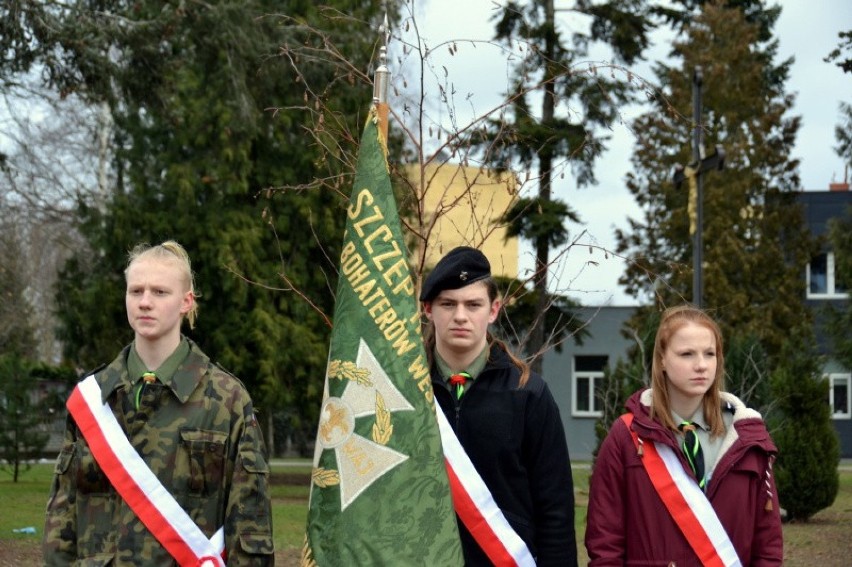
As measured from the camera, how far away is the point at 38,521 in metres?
15.2

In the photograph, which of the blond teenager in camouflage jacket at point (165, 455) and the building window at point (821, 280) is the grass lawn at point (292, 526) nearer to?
the blond teenager in camouflage jacket at point (165, 455)

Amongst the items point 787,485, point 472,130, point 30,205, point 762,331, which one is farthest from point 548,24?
point 472,130

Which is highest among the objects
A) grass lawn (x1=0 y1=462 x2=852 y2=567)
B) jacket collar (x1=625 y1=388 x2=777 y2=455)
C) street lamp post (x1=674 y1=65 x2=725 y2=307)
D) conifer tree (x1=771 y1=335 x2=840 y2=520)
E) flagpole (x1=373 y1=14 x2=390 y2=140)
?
street lamp post (x1=674 y1=65 x2=725 y2=307)

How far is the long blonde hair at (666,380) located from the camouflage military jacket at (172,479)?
4.17 ft

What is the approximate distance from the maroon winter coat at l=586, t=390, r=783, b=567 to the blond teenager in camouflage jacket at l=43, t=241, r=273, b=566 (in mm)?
1076

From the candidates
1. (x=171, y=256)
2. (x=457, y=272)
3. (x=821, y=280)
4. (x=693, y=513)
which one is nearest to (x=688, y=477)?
(x=693, y=513)

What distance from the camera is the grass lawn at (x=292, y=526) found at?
12391mm

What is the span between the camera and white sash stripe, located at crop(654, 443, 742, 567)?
4078 mm

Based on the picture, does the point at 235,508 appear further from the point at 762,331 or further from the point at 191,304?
the point at 762,331

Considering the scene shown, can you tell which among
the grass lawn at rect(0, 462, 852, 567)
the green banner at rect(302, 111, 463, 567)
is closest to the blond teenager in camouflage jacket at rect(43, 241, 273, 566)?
the green banner at rect(302, 111, 463, 567)

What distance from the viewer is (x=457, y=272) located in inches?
161

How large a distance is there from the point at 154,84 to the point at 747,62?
2258 centimetres

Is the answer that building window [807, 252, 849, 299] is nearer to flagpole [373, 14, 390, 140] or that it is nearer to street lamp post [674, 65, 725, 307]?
street lamp post [674, 65, 725, 307]

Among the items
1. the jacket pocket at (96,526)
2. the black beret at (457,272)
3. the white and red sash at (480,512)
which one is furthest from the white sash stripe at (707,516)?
the jacket pocket at (96,526)
